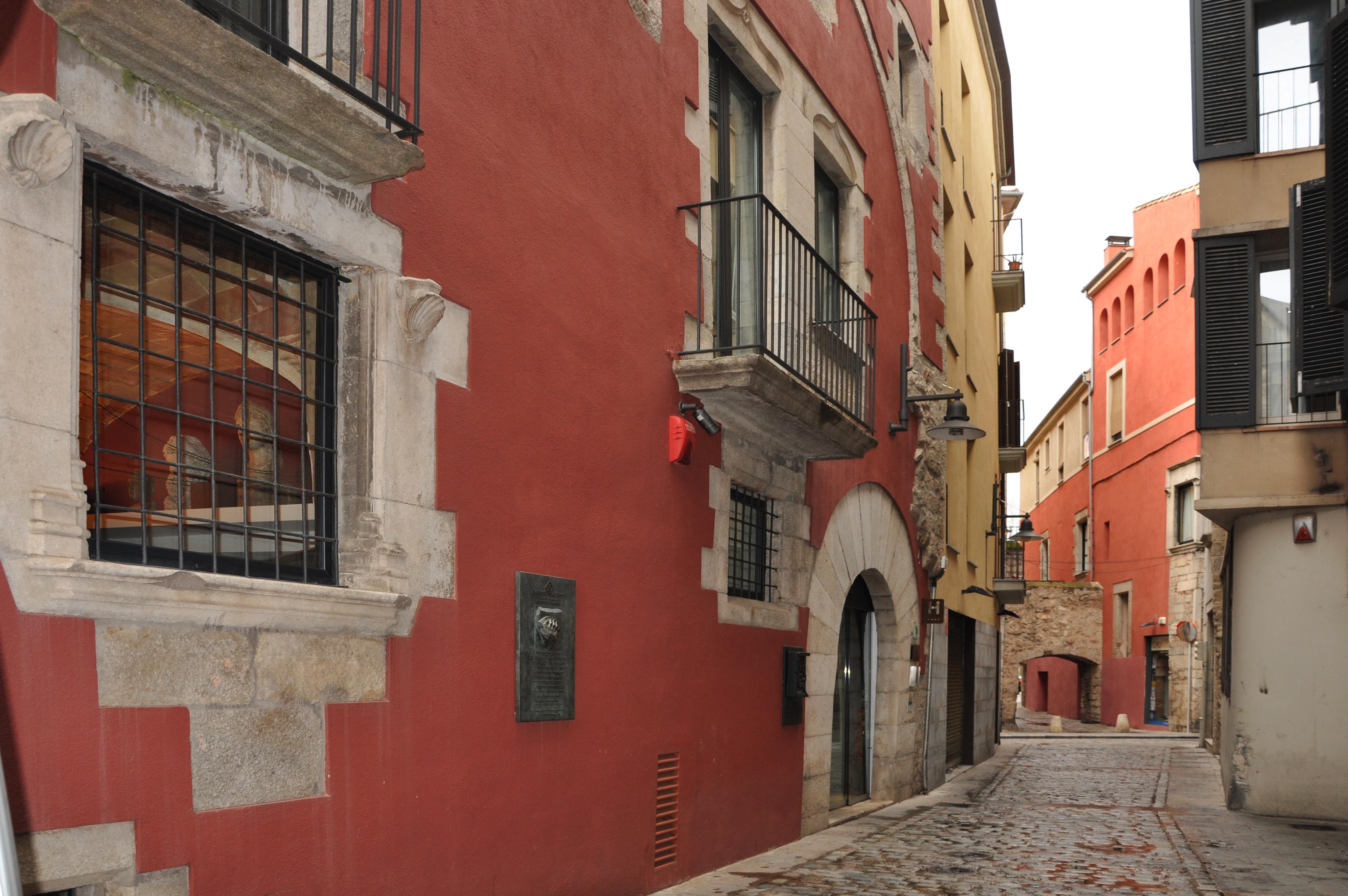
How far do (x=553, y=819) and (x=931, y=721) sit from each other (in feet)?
31.2

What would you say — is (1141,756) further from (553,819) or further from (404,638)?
(404,638)

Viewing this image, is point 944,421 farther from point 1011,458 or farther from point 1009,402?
point 1009,402

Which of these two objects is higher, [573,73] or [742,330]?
[573,73]

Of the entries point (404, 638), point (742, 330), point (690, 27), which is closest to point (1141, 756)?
point (742, 330)

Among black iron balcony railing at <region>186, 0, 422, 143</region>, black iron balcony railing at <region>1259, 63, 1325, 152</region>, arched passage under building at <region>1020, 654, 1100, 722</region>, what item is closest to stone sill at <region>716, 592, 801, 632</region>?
black iron balcony railing at <region>186, 0, 422, 143</region>

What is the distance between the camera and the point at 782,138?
921cm

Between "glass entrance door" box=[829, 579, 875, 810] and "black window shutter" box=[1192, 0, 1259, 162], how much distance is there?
6.17 m

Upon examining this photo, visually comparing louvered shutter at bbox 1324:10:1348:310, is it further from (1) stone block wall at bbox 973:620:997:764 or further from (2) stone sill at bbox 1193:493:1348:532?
(1) stone block wall at bbox 973:620:997:764

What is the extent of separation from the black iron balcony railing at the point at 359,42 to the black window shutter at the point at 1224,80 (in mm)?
10916

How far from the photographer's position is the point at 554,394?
598cm

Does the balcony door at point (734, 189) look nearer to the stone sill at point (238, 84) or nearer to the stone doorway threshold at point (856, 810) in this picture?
the stone sill at point (238, 84)

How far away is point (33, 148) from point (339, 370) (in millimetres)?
1570

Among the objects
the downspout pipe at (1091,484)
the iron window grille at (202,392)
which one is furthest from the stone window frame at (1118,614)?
the iron window grille at (202,392)

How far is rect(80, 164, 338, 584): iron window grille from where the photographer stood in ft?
12.3
